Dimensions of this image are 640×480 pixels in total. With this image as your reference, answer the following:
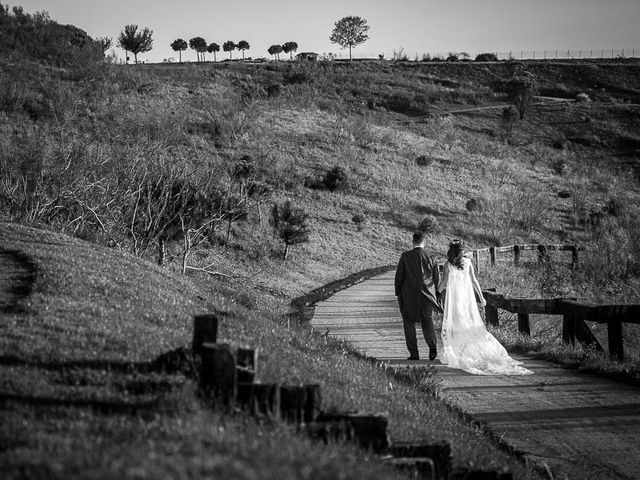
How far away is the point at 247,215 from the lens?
37.8 meters

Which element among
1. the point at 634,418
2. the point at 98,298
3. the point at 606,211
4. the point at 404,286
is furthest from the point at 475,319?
the point at 606,211

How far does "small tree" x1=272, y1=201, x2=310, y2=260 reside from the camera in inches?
1374

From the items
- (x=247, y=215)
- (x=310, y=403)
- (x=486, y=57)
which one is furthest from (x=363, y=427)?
(x=486, y=57)

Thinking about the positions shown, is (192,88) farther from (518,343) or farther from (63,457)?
(63,457)

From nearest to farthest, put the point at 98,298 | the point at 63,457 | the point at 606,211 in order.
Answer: the point at 63,457 < the point at 98,298 < the point at 606,211

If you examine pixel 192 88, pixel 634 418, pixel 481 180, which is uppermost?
pixel 192 88

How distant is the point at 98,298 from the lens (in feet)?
34.2

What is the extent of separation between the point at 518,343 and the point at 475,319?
1921 mm

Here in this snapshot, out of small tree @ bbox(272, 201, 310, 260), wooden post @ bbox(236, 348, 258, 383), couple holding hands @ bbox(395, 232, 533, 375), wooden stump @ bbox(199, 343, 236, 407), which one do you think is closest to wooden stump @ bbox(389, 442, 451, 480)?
wooden post @ bbox(236, 348, 258, 383)

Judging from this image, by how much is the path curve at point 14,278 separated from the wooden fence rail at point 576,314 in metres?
9.35

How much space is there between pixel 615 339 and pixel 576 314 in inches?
41.8

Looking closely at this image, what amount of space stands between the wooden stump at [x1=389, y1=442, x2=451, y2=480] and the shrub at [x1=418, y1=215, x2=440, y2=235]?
132 ft

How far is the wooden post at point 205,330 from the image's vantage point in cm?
637

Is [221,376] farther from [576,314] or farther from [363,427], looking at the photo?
[576,314]
